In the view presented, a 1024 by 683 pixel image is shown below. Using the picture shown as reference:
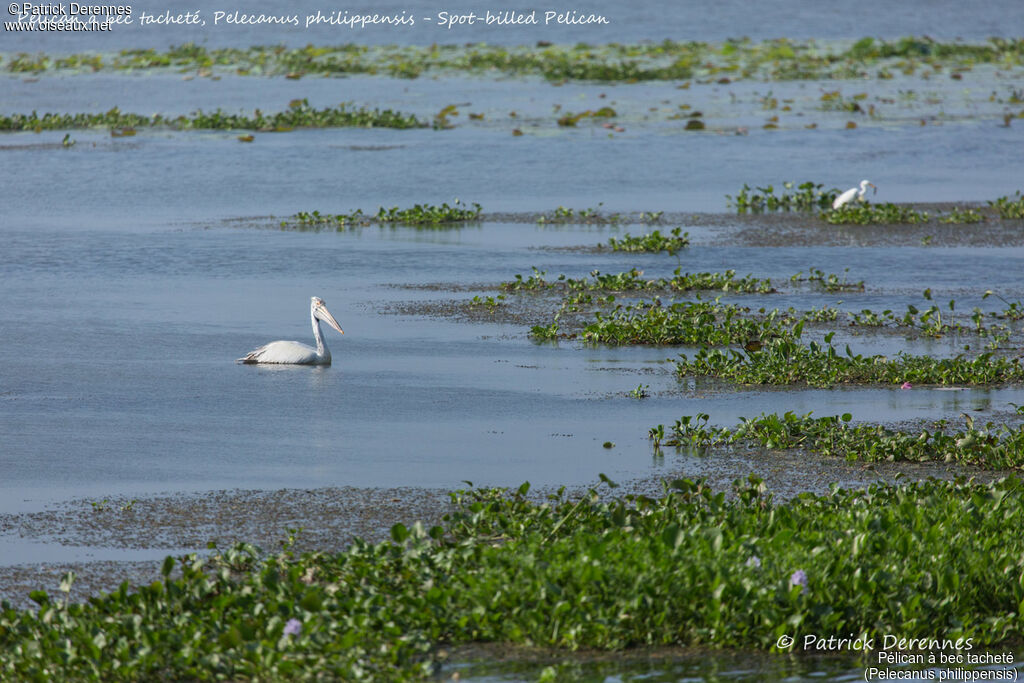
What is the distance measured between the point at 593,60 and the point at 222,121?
18.8 m

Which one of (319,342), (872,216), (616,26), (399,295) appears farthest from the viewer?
(616,26)

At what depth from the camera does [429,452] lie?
8961 mm

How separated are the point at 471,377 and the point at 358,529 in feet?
12.6

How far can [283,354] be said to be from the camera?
11.6 metres

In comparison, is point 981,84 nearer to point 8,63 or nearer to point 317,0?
point 8,63

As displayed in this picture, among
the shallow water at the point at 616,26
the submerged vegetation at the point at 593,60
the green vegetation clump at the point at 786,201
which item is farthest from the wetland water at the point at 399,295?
the shallow water at the point at 616,26

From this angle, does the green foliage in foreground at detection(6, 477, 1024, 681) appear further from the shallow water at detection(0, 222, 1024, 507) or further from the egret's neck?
the egret's neck

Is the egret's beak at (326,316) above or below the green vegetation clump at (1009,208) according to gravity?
below

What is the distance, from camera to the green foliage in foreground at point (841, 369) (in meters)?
10.8

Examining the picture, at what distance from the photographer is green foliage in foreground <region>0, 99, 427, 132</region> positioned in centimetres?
3070

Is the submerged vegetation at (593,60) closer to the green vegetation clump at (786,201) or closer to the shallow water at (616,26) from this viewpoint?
the shallow water at (616,26)

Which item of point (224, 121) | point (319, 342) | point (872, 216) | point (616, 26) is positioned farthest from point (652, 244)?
point (616, 26)

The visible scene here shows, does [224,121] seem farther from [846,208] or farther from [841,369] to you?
[841,369]

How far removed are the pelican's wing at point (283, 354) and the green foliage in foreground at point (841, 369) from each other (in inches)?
114
